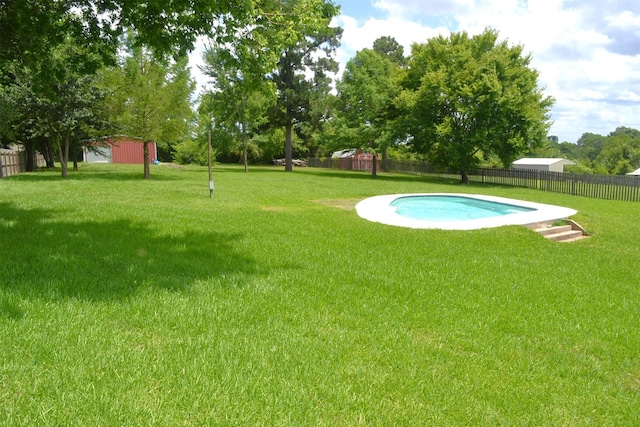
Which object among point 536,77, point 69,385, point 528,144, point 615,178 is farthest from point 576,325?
point 536,77

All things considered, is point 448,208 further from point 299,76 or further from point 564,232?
point 299,76

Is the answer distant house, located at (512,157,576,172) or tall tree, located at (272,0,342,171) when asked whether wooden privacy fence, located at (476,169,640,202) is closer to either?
tall tree, located at (272,0,342,171)

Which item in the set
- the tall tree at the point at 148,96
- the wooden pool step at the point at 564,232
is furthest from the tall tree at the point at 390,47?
the wooden pool step at the point at 564,232

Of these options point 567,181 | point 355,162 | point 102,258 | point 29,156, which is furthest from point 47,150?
point 567,181

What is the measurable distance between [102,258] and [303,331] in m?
3.54

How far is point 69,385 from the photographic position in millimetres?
2898

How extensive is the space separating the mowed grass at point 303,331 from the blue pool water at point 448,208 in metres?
5.87

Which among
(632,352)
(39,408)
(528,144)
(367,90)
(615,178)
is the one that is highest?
(367,90)

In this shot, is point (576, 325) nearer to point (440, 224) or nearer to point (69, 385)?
point (69, 385)

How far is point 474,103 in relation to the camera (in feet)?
88.2

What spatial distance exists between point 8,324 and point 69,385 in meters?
1.34

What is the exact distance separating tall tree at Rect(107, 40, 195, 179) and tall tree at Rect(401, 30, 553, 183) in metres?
14.8

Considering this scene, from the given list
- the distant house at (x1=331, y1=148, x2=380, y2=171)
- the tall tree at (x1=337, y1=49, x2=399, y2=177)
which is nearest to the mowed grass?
the tall tree at (x1=337, y1=49, x2=399, y2=177)

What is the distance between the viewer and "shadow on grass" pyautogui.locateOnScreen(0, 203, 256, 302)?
4.84 metres
